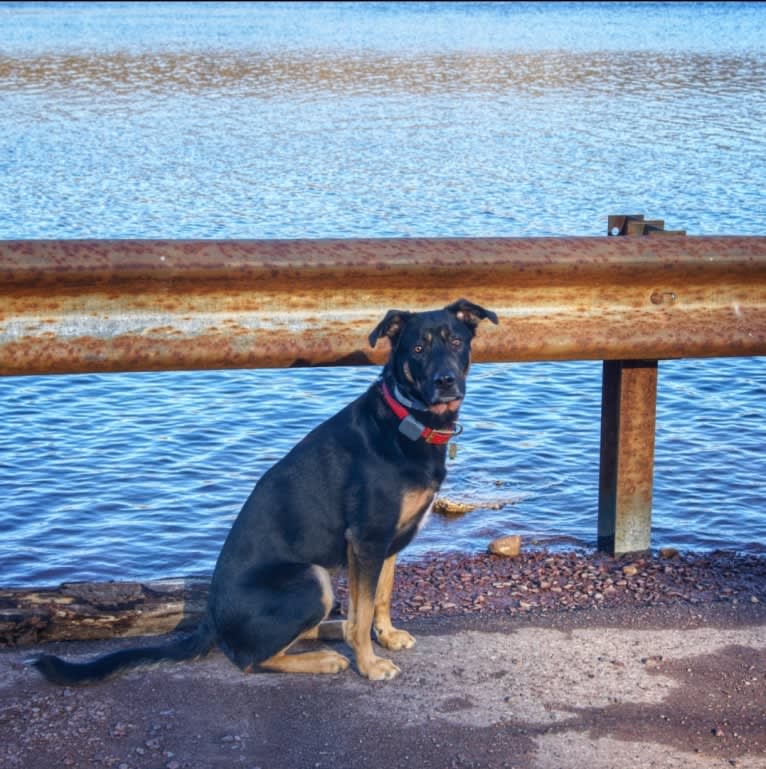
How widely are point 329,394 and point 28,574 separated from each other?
3.83 meters

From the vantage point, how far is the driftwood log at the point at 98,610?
4.73m

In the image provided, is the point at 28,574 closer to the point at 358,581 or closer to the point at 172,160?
the point at 358,581

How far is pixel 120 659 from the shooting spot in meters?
4.36

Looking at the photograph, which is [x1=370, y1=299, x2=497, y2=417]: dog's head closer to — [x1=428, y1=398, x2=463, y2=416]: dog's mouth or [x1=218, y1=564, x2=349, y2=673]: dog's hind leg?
[x1=428, y1=398, x2=463, y2=416]: dog's mouth

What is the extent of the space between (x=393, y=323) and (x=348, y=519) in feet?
2.51

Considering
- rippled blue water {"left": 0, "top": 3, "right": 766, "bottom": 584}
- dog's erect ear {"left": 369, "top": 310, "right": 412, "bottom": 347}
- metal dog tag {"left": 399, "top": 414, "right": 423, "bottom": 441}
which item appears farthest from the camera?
rippled blue water {"left": 0, "top": 3, "right": 766, "bottom": 584}

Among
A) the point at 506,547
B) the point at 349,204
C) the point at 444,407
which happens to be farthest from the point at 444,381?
the point at 349,204

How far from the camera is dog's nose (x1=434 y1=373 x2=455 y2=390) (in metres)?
4.71

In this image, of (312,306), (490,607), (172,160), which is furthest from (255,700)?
(172,160)

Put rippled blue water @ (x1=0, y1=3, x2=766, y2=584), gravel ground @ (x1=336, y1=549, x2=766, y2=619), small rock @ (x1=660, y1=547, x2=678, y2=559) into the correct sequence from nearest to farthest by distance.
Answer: gravel ground @ (x1=336, y1=549, x2=766, y2=619), small rock @ (x1=660, y1=547, x2=678, y2=559), rippled blue water @ (x1=0, y1=3, x2=766, y2=584)

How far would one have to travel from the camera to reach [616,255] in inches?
205

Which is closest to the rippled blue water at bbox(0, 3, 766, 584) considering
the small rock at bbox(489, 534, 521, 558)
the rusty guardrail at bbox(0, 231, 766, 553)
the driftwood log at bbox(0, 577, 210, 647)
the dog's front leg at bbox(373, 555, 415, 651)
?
the small rock at bbox(489, 534, 521, 558)

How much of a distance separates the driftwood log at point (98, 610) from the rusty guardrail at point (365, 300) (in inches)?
33.7

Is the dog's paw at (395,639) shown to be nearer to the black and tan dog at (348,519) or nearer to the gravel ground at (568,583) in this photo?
the black and tan dog at (348,519)
